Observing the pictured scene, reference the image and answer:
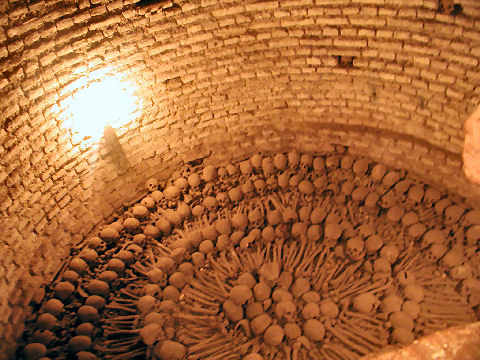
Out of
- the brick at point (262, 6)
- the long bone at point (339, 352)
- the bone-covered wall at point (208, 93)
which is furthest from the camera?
the brick at point (262, 6)

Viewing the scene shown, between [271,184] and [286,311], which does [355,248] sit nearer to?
[286,311]

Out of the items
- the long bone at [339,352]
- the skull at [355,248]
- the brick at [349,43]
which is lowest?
the long bone at [339,352]

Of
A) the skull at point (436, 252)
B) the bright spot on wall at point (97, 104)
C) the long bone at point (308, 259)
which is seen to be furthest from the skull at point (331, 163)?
the bright spot on wall at point (97, 104)

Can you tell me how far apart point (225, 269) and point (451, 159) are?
2.75 meters

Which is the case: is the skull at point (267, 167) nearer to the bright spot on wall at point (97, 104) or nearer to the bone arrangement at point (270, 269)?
the bone arrangement at point (270, 269)

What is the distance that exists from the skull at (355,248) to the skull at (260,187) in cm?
122

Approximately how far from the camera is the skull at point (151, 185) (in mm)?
5488

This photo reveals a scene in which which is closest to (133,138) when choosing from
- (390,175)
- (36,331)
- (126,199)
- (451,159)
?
(126,199)

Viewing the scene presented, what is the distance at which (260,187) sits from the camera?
17.6 feet

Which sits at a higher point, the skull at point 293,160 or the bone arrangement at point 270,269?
the skull at point 293,160

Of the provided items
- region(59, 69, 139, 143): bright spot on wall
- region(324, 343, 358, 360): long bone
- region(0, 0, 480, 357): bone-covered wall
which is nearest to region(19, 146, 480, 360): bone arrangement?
region(324, 343, 358, 360): long bone

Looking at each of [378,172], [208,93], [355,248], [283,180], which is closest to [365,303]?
[355,248]

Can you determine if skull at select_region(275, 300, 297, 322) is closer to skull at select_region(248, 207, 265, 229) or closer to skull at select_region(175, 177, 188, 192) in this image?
skull at select_region(248, 207, 265, 229)

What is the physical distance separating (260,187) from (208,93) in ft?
4.25
